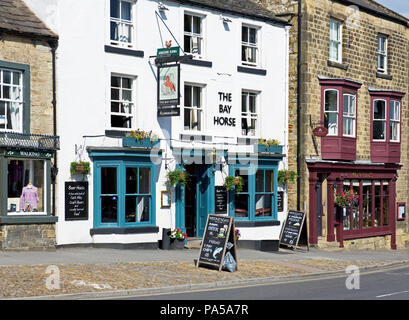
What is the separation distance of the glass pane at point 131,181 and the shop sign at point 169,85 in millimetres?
2313

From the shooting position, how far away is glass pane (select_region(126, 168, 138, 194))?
23922 mm

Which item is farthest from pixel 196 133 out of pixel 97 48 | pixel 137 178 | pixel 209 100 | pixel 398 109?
pixel 398 109

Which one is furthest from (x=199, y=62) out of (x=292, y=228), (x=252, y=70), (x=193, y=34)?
(x=292, y=228)

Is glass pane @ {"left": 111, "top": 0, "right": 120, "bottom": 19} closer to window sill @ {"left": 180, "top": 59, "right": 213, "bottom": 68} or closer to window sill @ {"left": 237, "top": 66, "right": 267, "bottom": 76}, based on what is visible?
window sill @ {"left": 180, "top": 59, "right": 213, "bottom": 68}

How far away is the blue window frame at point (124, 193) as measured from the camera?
2324 cm

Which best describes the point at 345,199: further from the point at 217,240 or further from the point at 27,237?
the point at 27,237

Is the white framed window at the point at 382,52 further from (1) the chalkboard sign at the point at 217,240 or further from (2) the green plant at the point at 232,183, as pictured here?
(1) the chalkboard sign at the point at 217,240

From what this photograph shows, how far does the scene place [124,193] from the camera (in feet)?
77.5

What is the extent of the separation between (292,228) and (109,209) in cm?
674

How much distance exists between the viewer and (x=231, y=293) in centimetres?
1645

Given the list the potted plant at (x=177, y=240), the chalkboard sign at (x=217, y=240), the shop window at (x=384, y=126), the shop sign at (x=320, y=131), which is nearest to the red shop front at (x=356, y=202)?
the shop window at (x=384, y=126)

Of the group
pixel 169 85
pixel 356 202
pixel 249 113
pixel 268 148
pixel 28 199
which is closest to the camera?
pixel 28 199

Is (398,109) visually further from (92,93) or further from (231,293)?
(231,293)
